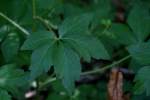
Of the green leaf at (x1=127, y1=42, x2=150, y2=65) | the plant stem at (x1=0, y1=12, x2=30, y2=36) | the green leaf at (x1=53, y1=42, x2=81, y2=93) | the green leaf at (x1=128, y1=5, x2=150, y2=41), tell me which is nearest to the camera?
the green leaf at (x1=53, y1=42, x2=81, y2=93)

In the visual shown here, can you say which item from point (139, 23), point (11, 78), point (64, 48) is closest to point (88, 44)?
point (64, 48)

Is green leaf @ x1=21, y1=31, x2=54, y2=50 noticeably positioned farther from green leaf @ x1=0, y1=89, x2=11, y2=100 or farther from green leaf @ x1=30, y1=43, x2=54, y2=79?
green leaf @ x1=0, y1=89, x2=11, y2=100

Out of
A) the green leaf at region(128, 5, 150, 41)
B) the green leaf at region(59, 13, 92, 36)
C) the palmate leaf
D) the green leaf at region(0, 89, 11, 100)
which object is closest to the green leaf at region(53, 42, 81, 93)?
the palmate leaf

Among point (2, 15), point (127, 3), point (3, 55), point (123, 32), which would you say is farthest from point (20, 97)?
point (127, 3)

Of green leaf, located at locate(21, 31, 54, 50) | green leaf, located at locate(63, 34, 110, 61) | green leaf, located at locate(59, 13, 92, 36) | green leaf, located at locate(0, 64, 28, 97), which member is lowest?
green leaf, located at locate(0, 64, 28, 97)

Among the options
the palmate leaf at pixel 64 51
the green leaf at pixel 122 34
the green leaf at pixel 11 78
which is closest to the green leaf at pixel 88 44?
the palmate leaf at pixel 64 51

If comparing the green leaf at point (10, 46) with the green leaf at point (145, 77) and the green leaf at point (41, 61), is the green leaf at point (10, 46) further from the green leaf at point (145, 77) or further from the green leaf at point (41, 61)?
the green leaf at point (145, 77)

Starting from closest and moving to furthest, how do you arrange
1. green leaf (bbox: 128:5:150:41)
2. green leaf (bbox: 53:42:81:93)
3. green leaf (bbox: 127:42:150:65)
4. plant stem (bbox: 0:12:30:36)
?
green leaf (bbox: 53:42:81:93) → green leaf (bbox: 127:42:150:65) → plant stem (bbox: 0:12:30:36) → green leaf (bbox: 128:5:150:41)
